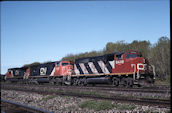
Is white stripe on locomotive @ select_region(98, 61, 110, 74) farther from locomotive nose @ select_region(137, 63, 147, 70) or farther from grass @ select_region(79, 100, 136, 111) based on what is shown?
grass @ select_region(79, 100, 136, 111)

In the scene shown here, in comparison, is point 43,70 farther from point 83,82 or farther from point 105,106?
point 105,106

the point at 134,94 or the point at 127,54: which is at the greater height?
the point at 127,54

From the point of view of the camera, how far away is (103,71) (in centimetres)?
1970

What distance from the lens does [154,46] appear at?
31156 millimetres

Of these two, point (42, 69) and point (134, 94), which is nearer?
point (134, 94)

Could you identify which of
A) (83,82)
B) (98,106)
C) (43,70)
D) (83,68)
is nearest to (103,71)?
(83,68)

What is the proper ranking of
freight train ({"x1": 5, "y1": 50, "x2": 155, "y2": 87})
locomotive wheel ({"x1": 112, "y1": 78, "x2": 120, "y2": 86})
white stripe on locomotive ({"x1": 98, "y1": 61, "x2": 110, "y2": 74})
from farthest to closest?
white stripe on locomotive ({"x1": 98, "y1": 61, "x2": 110, "y2": 74})
locomotive wheel ({"x1": 112, "y1": 78, "x2": 120, "y2": 86})
freight train ({"x1": 5, "y1": 50, "x2": 155, "y2": 87})

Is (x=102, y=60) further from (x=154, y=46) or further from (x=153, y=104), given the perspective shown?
(x=154, y=46)

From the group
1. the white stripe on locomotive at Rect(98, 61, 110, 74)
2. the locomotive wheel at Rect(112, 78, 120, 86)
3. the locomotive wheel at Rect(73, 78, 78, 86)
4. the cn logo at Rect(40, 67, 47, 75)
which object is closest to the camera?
the locomotive wheel at Rect(112, 78, 120, 86)

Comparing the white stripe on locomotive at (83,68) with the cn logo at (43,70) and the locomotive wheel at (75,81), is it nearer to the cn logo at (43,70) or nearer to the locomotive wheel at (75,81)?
the locomotive wheel at (75,81)

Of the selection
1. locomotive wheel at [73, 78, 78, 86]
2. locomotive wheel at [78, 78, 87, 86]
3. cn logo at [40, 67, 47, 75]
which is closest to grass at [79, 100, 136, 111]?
locomotive wheel at [78, 78, 87, 86]

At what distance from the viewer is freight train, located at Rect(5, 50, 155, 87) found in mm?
17125

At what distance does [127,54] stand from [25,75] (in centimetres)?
2124

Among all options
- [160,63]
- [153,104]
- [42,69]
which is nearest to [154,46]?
[160,63]
